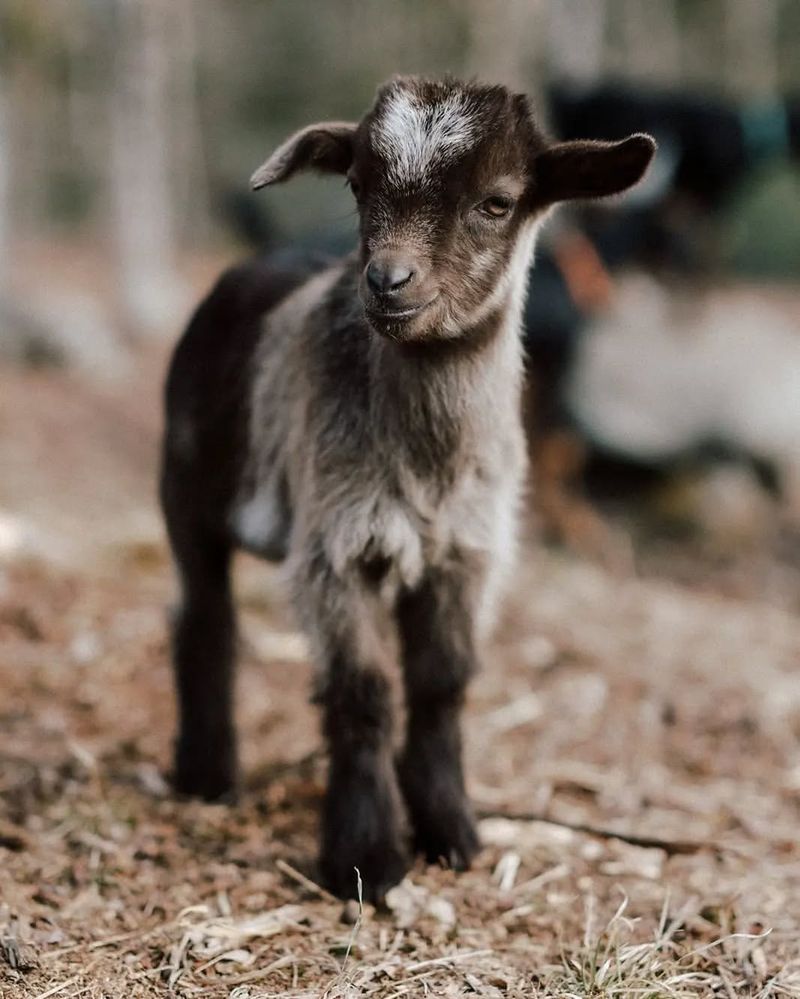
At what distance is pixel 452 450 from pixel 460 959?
1.53m

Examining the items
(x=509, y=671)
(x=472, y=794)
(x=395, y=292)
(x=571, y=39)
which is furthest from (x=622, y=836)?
(x=571, y=39)

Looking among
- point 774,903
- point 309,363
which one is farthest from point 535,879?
point 309,363

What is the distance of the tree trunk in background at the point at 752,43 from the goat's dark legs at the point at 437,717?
2521cm

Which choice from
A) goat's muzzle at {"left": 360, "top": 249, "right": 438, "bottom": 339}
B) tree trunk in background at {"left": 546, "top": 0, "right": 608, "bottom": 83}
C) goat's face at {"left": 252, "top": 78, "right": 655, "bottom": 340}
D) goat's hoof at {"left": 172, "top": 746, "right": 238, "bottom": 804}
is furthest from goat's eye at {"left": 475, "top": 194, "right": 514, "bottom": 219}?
tree trunk in background at {"left": 546, "top": 0, "right": 608, "bottom": 83}

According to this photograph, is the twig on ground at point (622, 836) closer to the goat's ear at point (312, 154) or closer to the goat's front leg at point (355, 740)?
the goat's front leg at point (355, 740)

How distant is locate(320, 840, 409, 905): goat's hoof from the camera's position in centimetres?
383

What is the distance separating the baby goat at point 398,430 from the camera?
3.50m

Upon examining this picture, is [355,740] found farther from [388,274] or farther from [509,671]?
[509,671]

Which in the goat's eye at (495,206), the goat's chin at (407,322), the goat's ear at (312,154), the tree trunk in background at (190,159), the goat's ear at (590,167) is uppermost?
the tree trunk in background at (190,159)

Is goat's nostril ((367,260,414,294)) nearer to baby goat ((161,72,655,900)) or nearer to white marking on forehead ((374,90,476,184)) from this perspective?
baby goat ((161,72,655,900))

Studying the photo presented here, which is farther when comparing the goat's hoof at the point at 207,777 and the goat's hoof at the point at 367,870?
the goat's hoof at the point at 207,777

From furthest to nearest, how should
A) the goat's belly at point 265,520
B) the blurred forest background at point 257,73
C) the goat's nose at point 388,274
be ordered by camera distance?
the blurred forest background at point 257,73 → the goat's belly at point 265,520 → the goat's nose at point 388,274

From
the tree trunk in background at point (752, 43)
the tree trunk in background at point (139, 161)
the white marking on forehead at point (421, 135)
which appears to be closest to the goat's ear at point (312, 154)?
the white marking on forehead at point (421, 135)

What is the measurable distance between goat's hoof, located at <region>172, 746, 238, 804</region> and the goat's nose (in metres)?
2.18
